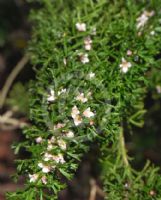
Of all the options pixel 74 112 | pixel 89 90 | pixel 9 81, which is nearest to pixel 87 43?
pixel 89 90

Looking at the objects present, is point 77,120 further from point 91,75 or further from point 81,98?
point 91,75

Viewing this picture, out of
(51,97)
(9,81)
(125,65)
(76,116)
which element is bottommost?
(76,116)

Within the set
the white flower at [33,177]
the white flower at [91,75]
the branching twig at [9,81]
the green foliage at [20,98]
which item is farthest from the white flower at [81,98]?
the branching twig at [9,81]

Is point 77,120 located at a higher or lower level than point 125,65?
lower

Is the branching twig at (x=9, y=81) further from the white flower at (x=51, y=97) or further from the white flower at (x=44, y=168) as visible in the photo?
the white flower at (x=44, y=168)

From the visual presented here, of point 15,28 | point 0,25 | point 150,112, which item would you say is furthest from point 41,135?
point 15,28

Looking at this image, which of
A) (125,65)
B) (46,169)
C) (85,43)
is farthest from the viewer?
(85,43)

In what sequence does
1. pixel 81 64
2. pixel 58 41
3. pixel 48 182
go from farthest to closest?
pixel 58 41 < pixel 81 64 < pixel 48 182

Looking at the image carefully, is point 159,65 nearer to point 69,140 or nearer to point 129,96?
point 129,96
